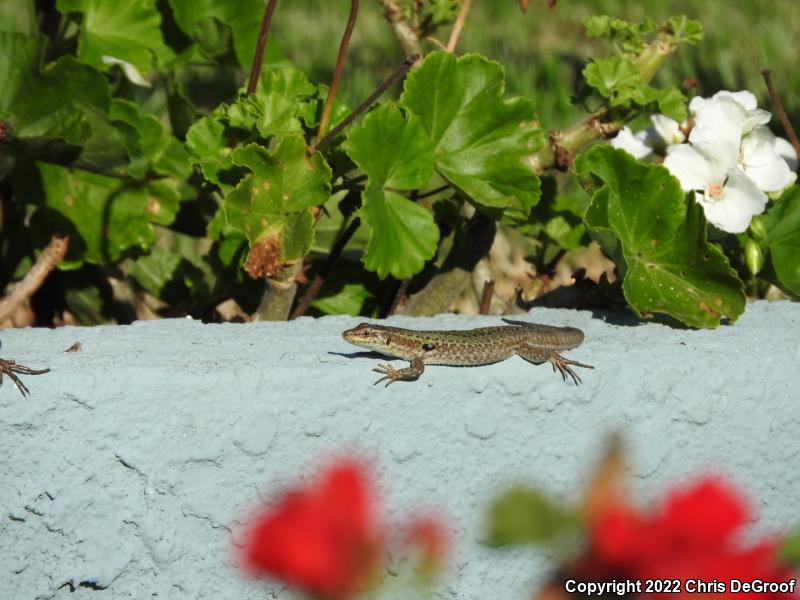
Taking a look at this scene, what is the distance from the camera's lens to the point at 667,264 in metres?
2.99

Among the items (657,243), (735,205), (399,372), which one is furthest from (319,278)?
(735,205)

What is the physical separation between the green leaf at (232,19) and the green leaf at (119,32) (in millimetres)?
106

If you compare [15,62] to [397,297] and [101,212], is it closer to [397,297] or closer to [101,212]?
[101,212]

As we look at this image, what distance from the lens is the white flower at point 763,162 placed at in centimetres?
307

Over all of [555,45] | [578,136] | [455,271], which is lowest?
[555,45]

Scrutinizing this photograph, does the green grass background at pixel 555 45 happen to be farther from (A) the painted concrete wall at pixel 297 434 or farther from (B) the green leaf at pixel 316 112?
(A) the painted concrete wall at pixel 297 434

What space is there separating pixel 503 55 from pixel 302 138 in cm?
289

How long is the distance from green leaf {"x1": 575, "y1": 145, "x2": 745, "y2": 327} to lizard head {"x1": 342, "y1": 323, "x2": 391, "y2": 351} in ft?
1.99

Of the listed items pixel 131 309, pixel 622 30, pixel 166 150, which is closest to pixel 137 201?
pixel 166 150

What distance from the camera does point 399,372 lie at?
253cm

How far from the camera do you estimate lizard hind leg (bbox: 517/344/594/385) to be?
265 centimetres

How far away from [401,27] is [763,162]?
1.18 metres

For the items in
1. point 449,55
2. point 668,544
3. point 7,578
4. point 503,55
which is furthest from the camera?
point 503,55

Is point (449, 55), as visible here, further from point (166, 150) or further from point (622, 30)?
point (166, 150)
